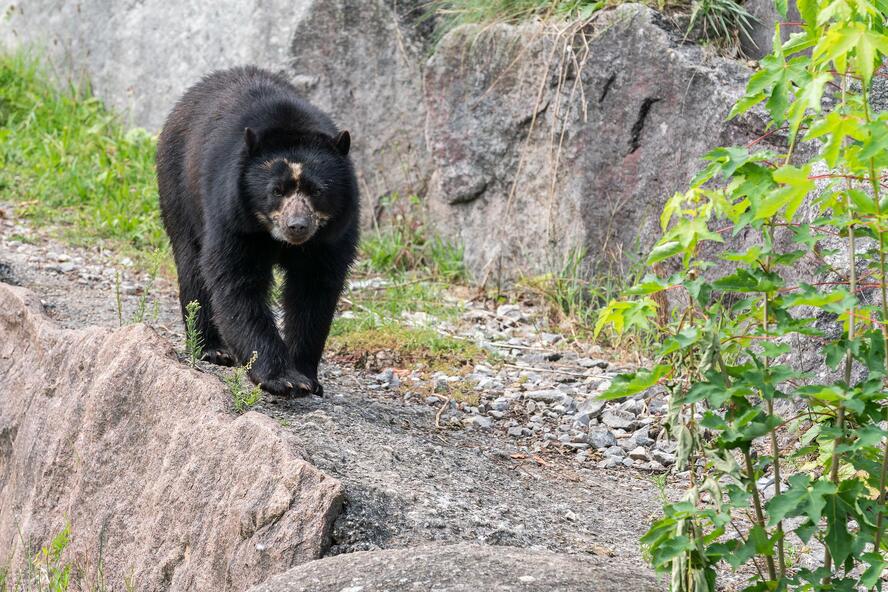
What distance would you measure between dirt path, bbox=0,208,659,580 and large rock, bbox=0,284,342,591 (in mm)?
190

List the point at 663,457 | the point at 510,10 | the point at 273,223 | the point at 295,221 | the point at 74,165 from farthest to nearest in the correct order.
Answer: the point at 74,165
the point at 510,10
the point at 663,457
the point at 273,223
the point at 295,221

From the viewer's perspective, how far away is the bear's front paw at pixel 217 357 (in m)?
5.89

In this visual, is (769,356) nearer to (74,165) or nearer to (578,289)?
(578,289)

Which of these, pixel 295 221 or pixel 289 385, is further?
pixel 295 221

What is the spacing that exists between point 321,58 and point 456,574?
642 cm

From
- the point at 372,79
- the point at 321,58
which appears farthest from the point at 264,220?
the point at 321,58

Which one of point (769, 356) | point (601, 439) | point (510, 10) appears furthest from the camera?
point (510, 10)

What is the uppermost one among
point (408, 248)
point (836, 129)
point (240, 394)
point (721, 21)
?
point (836, 129)

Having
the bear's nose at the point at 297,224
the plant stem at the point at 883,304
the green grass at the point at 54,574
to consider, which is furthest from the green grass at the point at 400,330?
the plant stem at the point at 883,304

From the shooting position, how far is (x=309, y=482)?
12.3 feet

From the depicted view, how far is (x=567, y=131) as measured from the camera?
721 cm

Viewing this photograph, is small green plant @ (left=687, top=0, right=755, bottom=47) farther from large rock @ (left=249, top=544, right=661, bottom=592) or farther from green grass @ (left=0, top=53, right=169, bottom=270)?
large rock @ (left=249, top=544, right=661, bottom=592)

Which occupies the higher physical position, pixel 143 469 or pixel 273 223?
pixel 273 223

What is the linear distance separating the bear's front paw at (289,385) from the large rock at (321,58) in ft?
12.8
